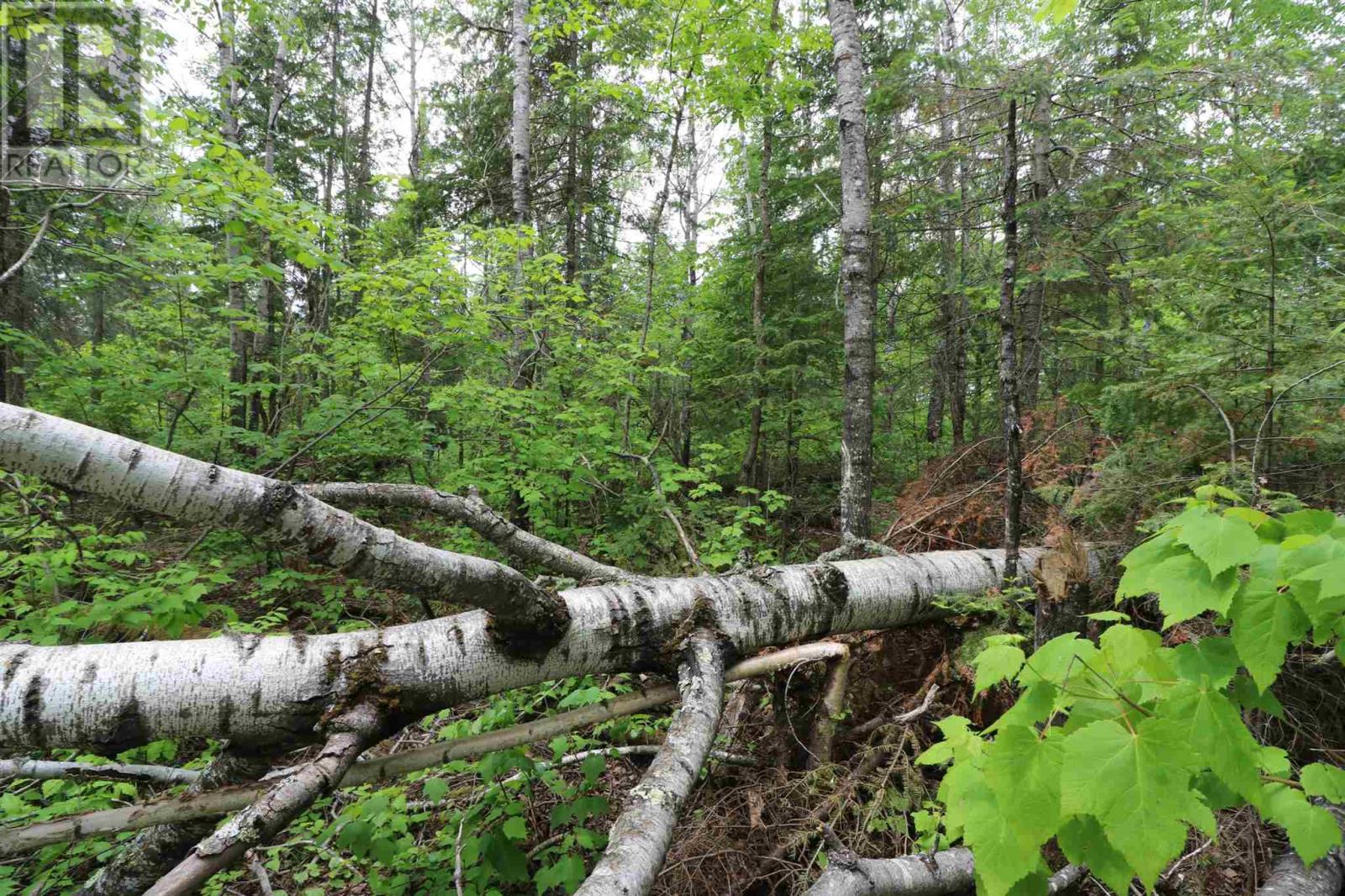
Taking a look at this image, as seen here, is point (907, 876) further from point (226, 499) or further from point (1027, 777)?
point (226, 499)

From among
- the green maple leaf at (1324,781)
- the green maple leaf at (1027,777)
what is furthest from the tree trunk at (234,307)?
the green maple leaf at (1324,781)

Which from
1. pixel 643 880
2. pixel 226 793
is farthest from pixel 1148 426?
pixel 226 793

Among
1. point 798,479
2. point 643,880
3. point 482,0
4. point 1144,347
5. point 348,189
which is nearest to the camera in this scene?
point 643,880

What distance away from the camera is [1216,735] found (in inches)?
41.3

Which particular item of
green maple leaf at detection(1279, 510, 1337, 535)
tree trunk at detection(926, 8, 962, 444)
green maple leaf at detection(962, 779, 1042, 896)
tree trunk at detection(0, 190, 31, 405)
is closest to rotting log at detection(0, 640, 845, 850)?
green maple leaf at detection(962, 779, 1042, 896)

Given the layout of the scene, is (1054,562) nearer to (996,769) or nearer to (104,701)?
(996,769)

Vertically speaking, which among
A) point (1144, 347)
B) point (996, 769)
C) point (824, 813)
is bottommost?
point (824, 813)

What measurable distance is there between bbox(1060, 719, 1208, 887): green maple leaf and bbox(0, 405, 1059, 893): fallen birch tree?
37.3 inches

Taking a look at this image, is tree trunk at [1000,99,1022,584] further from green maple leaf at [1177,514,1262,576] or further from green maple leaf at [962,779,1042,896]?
green maple leaf at [962,779,1042,896]

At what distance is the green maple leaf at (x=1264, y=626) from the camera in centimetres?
101

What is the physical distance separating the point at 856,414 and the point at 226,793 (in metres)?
4.29

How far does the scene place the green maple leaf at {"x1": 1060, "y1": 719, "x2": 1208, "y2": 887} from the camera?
0.94 meters

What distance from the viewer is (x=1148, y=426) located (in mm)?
3482

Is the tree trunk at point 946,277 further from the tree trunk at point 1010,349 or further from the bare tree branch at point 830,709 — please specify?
the bare tree branch at point 830,709
